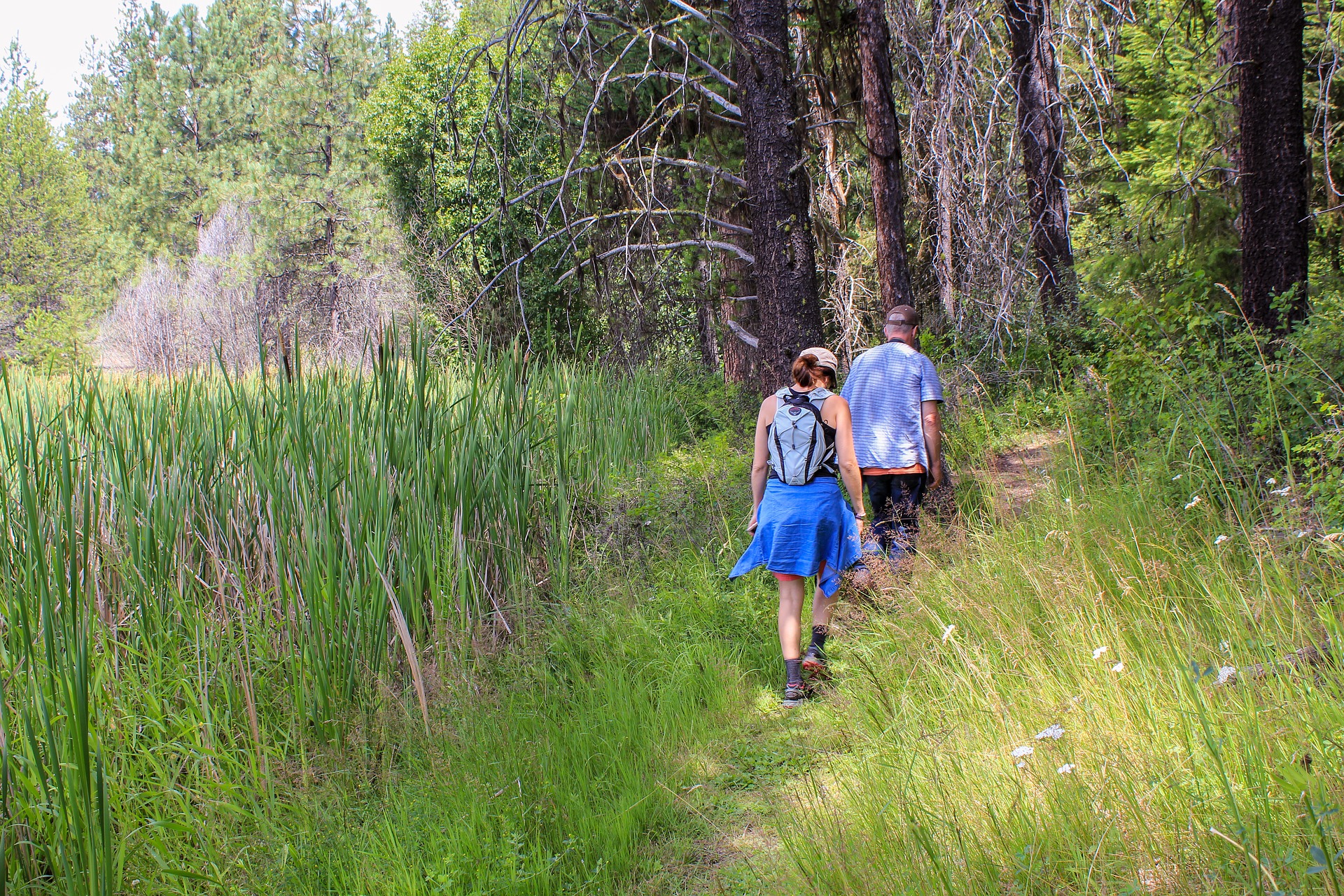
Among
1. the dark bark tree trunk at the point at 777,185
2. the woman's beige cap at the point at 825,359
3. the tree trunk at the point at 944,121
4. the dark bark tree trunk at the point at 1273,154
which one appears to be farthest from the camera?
the tree trunk at the point at 944,121

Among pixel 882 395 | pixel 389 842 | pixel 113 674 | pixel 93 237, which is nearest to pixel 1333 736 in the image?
pixel 389 842

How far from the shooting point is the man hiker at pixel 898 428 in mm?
4898

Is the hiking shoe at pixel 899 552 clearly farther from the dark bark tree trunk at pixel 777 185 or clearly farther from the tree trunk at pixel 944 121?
the tree trunk at pixel 944 121

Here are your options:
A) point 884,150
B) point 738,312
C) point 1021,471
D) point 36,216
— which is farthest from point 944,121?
point 36,216

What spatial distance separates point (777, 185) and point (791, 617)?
351cm

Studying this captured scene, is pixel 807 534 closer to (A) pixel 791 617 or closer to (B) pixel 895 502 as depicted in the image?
(A) pixel 791 617

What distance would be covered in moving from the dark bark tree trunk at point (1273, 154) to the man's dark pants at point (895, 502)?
2641 mm

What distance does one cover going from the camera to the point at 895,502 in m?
4.96

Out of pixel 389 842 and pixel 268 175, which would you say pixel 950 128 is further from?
pixel 268 175

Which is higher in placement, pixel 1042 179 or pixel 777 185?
pixel 1042 179

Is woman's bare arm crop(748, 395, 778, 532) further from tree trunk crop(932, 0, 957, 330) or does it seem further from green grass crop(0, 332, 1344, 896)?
tree trunk crop(932, 0, 957, 330)

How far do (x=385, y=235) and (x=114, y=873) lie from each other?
88.1 ft

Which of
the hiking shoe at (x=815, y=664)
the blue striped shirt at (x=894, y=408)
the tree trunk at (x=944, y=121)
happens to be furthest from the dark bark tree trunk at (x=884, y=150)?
the hiking shoe at (x=815, y=664)

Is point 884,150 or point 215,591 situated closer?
point 215,591
